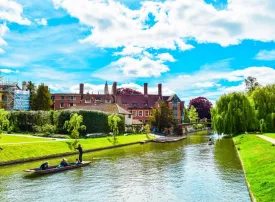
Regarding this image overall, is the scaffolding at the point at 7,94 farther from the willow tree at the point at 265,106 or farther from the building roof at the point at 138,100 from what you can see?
the willow tree at the point at 265,106

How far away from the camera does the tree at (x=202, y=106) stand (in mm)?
126812

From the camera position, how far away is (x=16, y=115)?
5316cm

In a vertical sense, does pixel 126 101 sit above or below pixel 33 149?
above

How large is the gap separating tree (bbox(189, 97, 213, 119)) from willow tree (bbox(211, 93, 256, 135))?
3067 inches

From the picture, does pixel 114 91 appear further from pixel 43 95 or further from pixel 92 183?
pixel 92 183

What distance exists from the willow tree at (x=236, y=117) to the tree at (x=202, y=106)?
77902mm

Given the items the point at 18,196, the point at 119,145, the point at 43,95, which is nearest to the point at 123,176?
the point at 18,196

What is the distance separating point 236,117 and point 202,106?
81.0 metres

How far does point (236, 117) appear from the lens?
47.8 metres

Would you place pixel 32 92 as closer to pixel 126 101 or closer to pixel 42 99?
pixel 42 99

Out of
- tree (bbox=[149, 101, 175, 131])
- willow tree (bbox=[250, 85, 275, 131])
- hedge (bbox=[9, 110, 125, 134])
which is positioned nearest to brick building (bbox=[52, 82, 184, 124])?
tree (bbox=[149, 101, 175, 131])

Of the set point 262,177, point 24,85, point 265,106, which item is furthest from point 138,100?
point 262,177

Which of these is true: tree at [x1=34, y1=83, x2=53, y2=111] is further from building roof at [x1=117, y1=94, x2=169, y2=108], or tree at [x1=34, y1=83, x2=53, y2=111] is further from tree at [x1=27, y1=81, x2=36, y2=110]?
building roof at [x1=117, y1=94, x2=169, y2=108]

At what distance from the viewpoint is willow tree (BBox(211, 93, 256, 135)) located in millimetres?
47500
